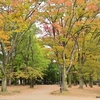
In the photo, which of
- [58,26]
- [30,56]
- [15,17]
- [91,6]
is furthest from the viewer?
[30,56]

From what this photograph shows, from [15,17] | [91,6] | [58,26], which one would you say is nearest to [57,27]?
[58,26]

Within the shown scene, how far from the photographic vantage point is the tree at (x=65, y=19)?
22719mm

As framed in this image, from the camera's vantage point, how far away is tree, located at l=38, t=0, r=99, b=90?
74.5ft

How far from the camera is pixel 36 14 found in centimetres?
2206

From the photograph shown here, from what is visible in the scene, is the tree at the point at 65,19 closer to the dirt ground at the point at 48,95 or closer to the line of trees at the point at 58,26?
the line of trees at the point at 58,26

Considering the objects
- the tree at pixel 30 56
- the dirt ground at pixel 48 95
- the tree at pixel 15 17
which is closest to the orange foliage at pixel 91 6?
the tree at pixel 15 17

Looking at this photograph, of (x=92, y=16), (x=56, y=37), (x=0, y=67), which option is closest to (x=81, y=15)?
(x=92, y=16)

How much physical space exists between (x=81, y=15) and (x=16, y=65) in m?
24.2

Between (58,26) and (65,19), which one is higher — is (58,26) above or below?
below

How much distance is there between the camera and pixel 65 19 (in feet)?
84.9

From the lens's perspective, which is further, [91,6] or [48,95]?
[91,6]

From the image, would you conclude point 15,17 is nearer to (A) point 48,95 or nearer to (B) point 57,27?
(B) point 57,27

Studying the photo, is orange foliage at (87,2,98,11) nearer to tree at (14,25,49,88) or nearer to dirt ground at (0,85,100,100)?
dirt ground at (0,85,100,100)

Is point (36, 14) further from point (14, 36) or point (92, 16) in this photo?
point (92, 16)
